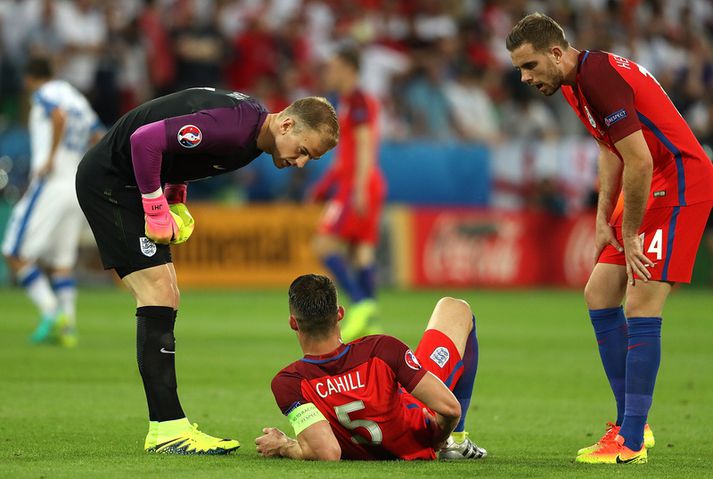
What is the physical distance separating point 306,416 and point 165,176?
1474 millimetres

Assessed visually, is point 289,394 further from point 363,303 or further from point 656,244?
point 363,303

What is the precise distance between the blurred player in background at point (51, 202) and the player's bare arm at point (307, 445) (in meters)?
6.59

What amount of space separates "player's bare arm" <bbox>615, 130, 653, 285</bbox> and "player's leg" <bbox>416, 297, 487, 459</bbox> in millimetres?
857

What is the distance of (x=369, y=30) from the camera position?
71.8ft

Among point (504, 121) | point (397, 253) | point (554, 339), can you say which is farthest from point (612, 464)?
point (504, 121)

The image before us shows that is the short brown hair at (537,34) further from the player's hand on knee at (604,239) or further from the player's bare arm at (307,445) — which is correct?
the player's bare arm at (307,445)

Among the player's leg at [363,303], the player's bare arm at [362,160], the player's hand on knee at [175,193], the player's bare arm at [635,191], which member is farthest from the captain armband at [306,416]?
the player's bare arm at [362,160]

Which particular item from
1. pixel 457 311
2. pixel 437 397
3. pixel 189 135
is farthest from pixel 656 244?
pixel 189 135

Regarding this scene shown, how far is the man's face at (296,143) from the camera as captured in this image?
613 cm

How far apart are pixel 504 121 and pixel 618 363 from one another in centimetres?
1552

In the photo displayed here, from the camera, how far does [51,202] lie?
12.7 m

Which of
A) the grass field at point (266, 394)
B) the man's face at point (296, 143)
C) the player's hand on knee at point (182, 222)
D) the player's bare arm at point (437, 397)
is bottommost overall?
the grass field at point (266, 394)

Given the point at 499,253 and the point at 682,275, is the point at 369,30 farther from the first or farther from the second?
the point at 682,275

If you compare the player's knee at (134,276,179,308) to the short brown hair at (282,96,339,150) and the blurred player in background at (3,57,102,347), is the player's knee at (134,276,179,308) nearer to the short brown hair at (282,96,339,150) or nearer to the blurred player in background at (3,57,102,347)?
the short brown hair at (282,96,339,150)
